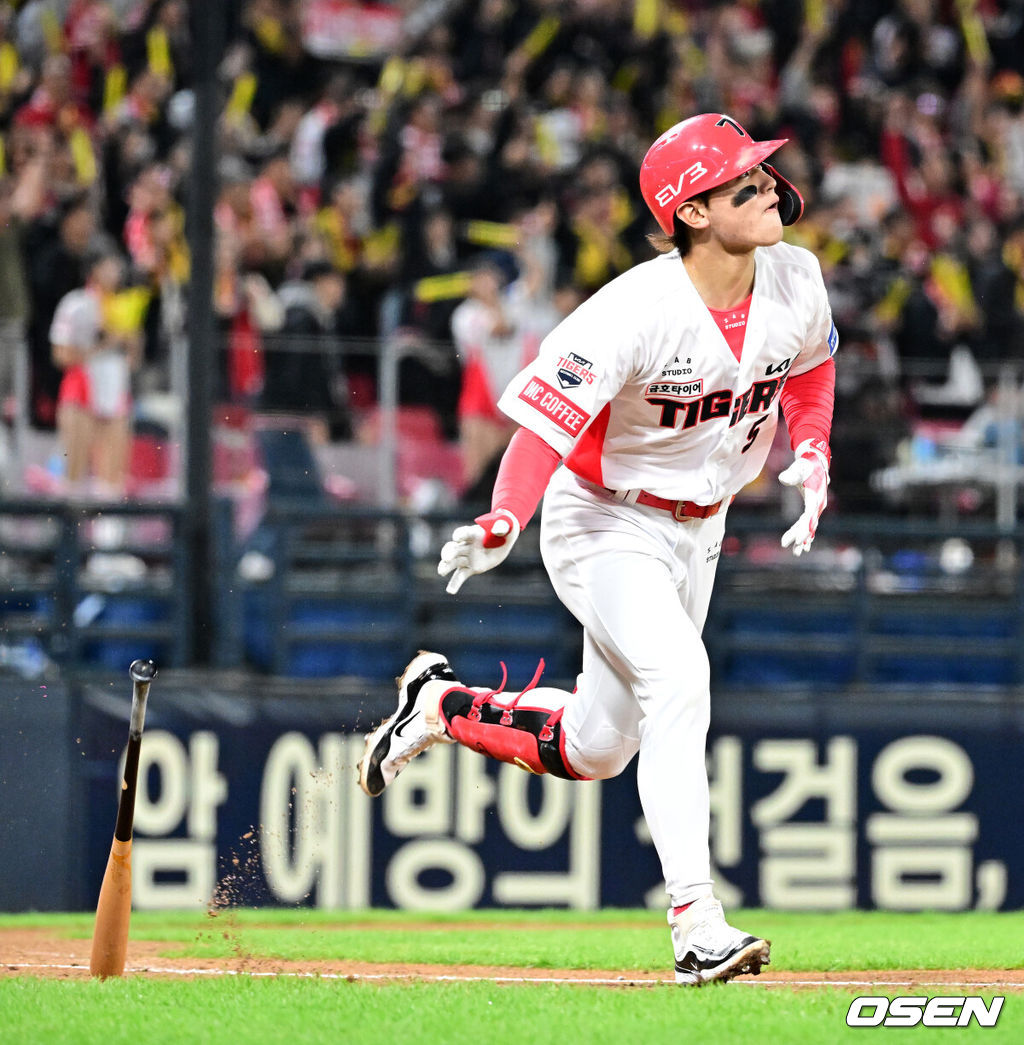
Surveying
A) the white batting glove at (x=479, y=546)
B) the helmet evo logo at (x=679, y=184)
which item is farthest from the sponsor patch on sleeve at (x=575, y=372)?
the helmet evo logo at (x=679, y=184)

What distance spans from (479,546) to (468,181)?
8.16 metres

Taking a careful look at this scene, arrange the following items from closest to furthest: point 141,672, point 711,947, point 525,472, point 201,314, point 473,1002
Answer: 1. point 473,1002
2. point 711,947
3. point 525,472
4. point 141,672
5. point 201,314

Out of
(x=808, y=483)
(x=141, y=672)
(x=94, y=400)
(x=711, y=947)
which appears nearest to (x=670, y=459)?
(x=808, y=483)

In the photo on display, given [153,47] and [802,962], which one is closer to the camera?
[802,962]

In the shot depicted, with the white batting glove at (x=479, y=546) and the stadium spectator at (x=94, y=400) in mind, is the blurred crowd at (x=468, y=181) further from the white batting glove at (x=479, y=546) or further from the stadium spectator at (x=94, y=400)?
the white batting glove at (x=479, y=546)

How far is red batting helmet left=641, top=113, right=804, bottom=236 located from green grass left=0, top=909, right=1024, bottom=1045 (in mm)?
2093

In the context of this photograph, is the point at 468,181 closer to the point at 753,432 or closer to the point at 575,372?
the point at 753,432

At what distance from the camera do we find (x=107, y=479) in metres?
9.07

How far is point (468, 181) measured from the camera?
12.4 meters

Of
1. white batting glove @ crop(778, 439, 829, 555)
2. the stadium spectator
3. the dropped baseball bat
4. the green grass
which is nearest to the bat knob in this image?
the dropped baseball bat

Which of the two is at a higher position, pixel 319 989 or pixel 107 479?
pixel 107 479

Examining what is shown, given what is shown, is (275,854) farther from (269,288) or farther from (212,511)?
(269,288)

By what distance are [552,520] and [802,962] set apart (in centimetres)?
162

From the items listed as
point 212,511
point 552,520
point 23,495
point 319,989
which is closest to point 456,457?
point 212,511
